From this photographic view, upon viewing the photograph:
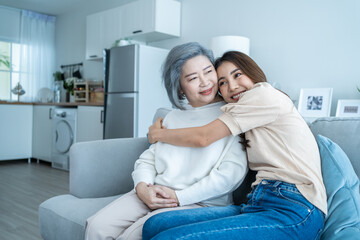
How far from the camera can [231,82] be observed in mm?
1283

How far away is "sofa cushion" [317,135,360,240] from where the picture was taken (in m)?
1.00

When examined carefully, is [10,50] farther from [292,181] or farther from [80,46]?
[292,181]

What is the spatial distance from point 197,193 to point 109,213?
339mm

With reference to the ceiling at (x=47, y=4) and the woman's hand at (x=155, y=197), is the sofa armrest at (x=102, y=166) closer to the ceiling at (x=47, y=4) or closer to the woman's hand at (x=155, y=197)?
the woman's hand at (x=155, y=197)

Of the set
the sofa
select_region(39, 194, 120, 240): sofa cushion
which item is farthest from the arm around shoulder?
select_region(39, 194, 120, 240): sofa cushion

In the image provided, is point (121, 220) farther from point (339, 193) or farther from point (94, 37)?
point (94, 37)

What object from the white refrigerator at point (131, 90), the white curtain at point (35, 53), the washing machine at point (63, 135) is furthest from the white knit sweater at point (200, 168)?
the white curtain at point (35, 53)

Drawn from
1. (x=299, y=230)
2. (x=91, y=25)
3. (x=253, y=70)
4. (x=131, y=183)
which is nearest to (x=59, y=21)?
(x=91, y=25)

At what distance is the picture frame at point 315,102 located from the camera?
2662mm

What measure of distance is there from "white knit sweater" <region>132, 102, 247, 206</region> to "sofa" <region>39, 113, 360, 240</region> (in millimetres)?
247

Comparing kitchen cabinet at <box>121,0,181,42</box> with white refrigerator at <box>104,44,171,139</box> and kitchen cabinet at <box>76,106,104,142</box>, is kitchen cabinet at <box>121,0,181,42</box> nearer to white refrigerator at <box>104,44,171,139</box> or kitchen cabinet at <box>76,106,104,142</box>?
white refrigerator at <box>104,44,171,139</box>

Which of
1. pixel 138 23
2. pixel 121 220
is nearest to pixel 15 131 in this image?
pixel 138 23

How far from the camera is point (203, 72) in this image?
1.32 meters

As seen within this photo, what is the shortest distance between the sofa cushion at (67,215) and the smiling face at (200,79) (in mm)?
671
